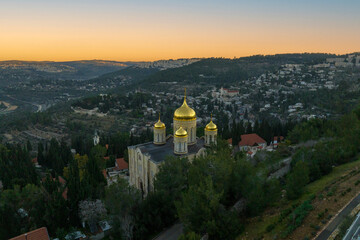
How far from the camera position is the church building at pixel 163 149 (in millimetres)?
23859

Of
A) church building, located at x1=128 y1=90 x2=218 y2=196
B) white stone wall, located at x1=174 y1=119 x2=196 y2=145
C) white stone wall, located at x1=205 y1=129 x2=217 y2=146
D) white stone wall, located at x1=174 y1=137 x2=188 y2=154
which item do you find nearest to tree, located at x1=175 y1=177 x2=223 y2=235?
church building, located at x1=128 y1=90 x2=218 y2=196

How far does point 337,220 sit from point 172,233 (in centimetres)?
1038

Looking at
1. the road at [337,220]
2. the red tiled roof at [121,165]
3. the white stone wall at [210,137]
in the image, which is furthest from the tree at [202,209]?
the red tiled roof at [121,165]

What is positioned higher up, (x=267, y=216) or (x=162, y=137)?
(x=162, y=137)

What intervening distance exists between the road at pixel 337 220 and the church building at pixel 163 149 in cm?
1277

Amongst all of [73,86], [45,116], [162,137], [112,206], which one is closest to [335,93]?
[162,137]

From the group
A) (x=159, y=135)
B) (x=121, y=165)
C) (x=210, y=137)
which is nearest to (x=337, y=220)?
(x=210, y=137)

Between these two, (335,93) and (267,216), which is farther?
(335,93)

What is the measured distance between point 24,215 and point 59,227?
3.13 metres

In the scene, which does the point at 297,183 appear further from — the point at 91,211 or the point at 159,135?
the point at 91,211

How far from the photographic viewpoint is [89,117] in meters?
69.6

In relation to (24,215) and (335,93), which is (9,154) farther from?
(335,93)

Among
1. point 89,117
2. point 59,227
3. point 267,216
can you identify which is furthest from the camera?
point 89,117

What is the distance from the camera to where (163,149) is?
84.0ft
